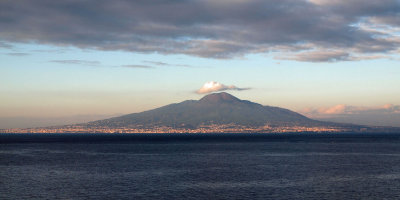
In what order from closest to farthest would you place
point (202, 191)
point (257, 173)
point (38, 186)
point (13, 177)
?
1. point (202, 191)
2. point (38, 186)
3. point (13, 177)
4. point (257, 173)

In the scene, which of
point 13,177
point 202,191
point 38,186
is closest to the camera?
point 202,191

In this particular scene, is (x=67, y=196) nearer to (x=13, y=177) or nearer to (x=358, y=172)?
(x=13, y=177)

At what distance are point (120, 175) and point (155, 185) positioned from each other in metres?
15.9

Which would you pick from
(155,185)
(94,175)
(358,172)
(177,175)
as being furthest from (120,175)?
(358,172)

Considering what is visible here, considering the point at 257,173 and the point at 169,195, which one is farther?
the point at 257,173

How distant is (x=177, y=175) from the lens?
80.7 m

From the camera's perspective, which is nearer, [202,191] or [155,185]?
[202,191]

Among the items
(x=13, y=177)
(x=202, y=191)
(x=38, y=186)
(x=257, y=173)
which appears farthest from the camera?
(x=257, y=173)

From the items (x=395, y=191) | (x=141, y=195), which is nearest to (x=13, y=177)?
(x=141, y=195)

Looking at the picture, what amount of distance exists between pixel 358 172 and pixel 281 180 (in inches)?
820

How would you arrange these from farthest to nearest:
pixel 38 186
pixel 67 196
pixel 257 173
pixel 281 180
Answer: pixel 257 173 < pixel 281 180 < pixel 38 186 < pixel 67 196

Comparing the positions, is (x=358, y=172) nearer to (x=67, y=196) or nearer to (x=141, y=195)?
(x=141, y=195)

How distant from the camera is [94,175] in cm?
8144

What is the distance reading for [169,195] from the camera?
191ft
